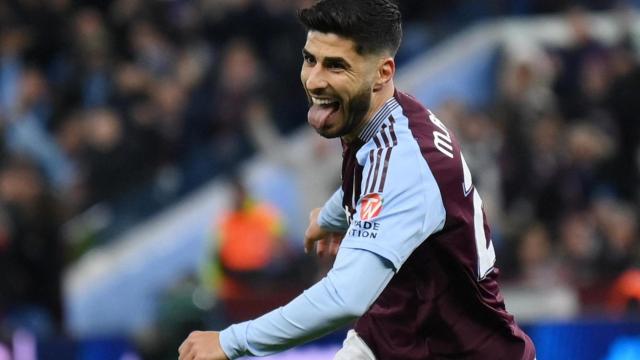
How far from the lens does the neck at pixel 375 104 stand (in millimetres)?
4301

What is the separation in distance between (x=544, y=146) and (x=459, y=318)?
7.02 metres

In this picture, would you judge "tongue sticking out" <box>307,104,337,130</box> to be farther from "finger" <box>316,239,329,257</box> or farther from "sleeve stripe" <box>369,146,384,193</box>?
"finger" <box>316,239,329,257</box>

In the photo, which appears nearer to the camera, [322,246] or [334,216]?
[334,216]

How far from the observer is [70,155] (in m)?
12.1

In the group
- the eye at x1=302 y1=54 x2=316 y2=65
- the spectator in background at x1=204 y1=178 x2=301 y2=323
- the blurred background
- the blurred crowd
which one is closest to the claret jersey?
the eye at x1=302 y1=54 x2=316 y2=65

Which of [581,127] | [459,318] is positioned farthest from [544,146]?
[459,318]

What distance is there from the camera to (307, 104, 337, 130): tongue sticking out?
420cm

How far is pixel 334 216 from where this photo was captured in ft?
16.1

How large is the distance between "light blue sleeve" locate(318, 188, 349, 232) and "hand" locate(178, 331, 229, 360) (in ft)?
3.19

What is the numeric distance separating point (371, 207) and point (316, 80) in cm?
42

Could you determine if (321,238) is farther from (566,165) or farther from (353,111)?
(566,165)

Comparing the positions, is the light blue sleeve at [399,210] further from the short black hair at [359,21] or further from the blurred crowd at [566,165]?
the blurred crowd at [566,165]

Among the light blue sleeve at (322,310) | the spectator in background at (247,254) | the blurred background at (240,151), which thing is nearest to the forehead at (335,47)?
the light blue sleeve at (322,310)

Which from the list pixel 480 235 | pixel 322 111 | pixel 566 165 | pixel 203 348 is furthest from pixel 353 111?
pixel 566 165
